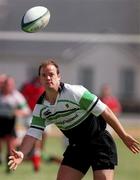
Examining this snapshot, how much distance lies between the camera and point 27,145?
26.4ft

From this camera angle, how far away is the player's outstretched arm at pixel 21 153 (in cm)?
769

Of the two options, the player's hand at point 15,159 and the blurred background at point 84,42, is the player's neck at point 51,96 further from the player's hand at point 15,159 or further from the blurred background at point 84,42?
the blurred background at point 84,42

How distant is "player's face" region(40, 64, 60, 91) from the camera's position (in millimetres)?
7750

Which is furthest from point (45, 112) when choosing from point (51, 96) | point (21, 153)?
point (21, 153)

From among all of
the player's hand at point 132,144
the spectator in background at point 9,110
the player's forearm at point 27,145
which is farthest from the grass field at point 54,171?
the player's hand at point 132,144

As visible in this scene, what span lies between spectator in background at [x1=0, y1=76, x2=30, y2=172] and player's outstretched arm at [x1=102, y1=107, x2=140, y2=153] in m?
7.37

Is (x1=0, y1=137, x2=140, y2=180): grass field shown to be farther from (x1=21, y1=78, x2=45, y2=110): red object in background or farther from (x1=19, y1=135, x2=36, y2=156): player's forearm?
(x1=19, y1=135, x2=36, y2=156): player's forearm

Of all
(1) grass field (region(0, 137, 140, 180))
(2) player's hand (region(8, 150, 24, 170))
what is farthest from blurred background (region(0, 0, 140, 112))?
(2) player's hand (region(8, 150, 24, 170))

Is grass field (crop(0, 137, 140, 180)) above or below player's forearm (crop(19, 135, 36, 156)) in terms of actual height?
below

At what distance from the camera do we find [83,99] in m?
7.83

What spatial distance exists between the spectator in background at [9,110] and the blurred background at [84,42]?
219 inches

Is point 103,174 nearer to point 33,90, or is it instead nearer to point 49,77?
point 49,77

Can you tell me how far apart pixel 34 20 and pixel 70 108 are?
73.8 inches

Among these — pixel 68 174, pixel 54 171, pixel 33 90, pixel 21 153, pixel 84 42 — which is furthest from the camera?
pixel 84 42
